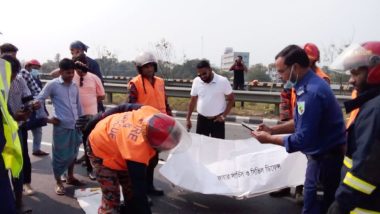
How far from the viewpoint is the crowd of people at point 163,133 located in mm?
1874

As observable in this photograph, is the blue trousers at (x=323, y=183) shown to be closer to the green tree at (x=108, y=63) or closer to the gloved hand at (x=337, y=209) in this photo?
the gloved hand at (x=337, y=209)

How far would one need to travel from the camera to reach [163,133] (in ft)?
8.23

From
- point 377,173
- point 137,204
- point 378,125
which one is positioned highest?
point 378,125

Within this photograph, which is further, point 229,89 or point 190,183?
point 229,89

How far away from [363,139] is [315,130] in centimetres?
79

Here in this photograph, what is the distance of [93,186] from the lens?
4.71m

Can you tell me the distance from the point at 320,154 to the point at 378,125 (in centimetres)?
95

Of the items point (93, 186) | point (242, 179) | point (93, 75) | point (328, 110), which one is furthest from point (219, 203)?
point (93, 75)

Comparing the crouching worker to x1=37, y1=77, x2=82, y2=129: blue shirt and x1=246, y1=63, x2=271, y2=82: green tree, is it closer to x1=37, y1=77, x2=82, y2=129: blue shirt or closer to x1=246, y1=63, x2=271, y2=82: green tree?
x1=37, y1=77, x2=82, y2=129: blue shirt

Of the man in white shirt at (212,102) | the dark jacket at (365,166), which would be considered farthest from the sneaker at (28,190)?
the dark jacket at (365,166)

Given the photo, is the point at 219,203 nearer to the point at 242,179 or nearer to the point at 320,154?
the point at 242,179

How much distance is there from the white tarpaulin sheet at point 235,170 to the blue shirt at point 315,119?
1.27m

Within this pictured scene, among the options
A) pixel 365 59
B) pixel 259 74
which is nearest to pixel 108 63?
pixel 259 74

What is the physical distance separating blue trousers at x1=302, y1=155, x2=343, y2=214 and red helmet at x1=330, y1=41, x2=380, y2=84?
2.65ft
